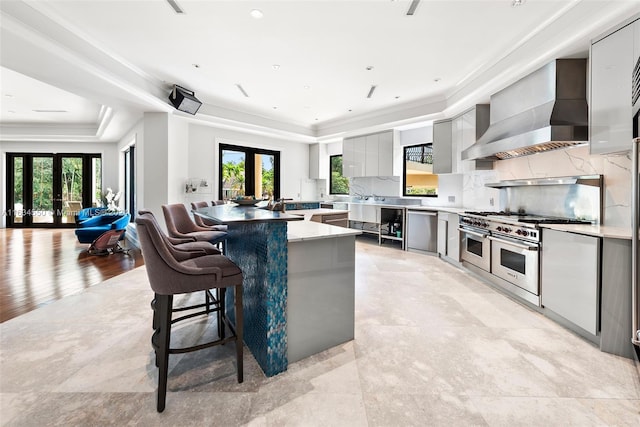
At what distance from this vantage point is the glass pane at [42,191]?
30.5 feet

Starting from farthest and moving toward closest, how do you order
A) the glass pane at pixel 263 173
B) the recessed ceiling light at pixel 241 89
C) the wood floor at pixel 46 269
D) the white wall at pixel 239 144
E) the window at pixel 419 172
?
the glass pane at pixel 263 173 → the window at pixel 419 172 → the white wall at pixel 239 144 → the recessed ceiling light at pixel 241 89 → the wood floor at pixel 46 269

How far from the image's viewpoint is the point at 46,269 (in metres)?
→ 4.49

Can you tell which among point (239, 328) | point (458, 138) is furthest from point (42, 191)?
point (458, 138)

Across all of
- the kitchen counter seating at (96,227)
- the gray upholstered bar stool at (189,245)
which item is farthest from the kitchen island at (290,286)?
the kitchen counter seating at (96,227)

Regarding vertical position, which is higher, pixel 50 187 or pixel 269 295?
pixel 50 187

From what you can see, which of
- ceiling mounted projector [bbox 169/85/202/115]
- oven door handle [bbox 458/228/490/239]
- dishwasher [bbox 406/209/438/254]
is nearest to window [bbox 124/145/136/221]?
ceiling mounted projector [bbox 169/85/202/115]

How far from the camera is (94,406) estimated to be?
1.64 metres

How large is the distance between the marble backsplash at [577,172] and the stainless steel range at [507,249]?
1.19 feet

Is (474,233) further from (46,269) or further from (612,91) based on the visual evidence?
(46,269)

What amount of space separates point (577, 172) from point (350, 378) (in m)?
3.29

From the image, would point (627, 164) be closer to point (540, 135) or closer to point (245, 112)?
point (540, 135)

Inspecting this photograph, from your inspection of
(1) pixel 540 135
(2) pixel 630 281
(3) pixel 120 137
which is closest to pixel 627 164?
(1) pixel 540 135

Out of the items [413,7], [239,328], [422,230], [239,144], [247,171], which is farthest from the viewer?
[247,171]

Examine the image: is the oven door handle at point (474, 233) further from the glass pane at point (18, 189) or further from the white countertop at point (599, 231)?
the glass pane at point (18, 189)
